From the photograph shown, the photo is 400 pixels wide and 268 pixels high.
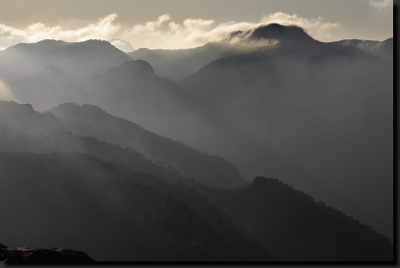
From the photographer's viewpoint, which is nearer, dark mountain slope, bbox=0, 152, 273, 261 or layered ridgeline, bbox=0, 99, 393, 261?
dark mountain slope, bbox=0, 152, 273, 261

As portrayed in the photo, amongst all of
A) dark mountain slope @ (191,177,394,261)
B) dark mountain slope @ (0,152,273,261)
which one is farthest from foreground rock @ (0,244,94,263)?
dark mountain slope @ (191,177,394,261)

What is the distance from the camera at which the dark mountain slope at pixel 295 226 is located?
145m

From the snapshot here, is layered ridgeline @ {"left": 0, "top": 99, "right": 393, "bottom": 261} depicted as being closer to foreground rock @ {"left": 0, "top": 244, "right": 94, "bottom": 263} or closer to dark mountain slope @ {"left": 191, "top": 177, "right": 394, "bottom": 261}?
dark mountain slope @ {"left": 191, "top": 177, "right": 394, "bottom": 261}

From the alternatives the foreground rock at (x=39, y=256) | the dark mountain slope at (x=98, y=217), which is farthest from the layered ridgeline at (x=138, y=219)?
the foreground rock at (x=39, y=256)

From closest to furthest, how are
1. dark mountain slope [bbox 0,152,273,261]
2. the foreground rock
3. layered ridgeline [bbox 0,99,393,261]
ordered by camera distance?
the foreground rock, dark mountain slope [bbox 0,152,273,261], layered ridgeline [bbox 0,99,393,261]

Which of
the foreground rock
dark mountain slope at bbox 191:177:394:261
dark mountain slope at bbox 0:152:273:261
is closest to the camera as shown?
the foreground rock

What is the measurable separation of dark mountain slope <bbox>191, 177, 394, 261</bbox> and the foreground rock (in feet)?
274

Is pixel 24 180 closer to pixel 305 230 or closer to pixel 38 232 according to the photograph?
pixel 38 232

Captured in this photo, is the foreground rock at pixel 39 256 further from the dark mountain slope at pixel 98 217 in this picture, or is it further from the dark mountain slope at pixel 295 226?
the dark mountain slope at pixel 295 226

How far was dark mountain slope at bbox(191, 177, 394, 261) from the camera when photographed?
14538 centimetres

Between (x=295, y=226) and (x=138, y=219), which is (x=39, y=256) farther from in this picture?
(x=295, y=226)

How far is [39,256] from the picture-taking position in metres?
62.8

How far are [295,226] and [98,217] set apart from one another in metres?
79.4

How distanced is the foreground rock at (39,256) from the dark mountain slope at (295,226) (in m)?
83.4
